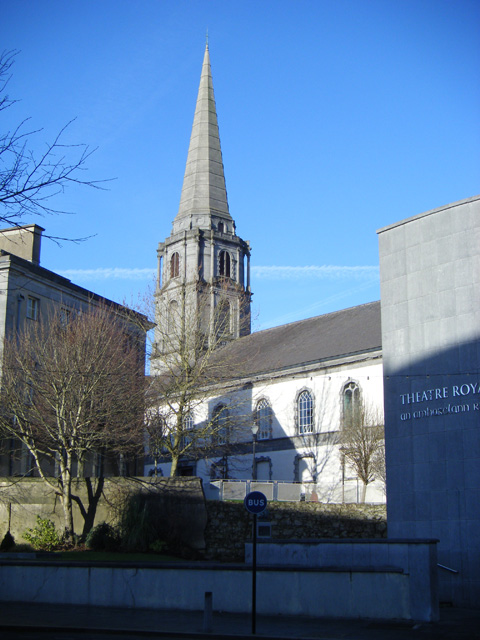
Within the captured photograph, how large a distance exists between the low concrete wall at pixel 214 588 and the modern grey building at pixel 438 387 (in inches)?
256

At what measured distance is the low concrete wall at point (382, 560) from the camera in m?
16.5

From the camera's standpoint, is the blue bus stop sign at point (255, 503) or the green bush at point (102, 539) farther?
the green bush at point (102, 539)

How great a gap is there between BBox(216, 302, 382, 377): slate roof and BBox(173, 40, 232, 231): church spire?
2012cm

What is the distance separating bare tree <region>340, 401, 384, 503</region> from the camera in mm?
41969

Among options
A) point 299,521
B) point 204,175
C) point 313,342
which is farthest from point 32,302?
point 204,175

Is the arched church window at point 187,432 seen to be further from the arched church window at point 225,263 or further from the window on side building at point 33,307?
the arched church window at point 225,263

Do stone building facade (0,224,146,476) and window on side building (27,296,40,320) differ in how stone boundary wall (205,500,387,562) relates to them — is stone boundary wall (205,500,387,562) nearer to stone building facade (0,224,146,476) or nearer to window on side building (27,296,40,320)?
stone building facade (0,224,146,476)

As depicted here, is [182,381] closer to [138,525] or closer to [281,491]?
[281,491]

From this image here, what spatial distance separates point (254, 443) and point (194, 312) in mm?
10357

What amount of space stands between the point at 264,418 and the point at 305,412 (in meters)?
3.37

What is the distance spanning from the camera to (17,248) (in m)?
→ 43.0

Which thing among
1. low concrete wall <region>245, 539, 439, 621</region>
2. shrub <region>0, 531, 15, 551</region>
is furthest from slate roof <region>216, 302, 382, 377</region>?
low concrete wall <region>245, 539, 439, 621</region>

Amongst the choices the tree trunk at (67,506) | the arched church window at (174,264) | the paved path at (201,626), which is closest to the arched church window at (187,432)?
the tree trunk at (67,506)

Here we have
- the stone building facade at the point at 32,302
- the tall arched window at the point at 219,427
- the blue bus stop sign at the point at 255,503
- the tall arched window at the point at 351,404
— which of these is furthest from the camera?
the tall arched window at the point at 351,404
